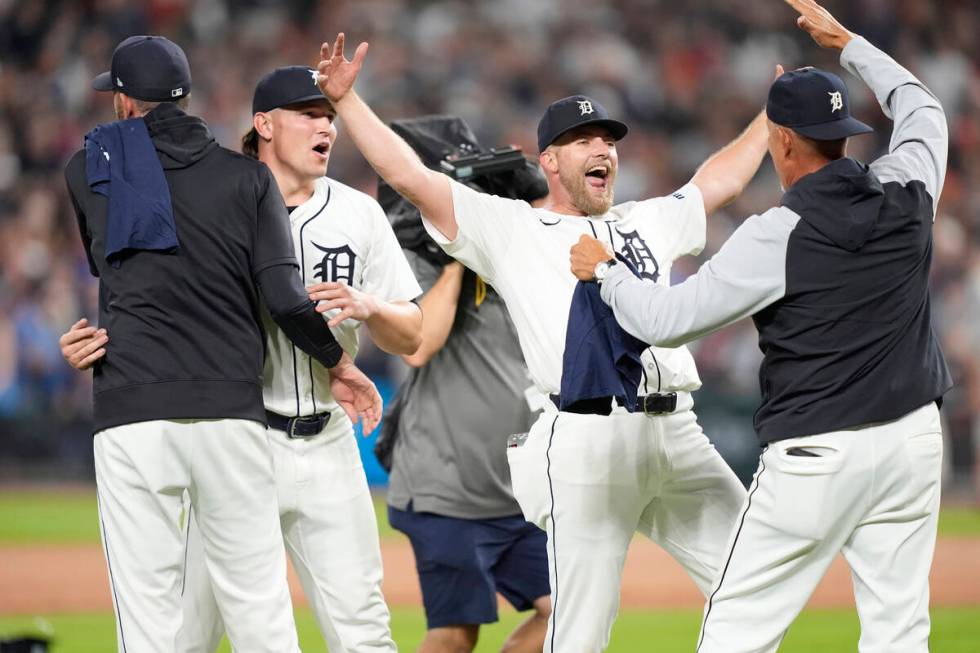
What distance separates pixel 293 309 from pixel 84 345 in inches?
27.5

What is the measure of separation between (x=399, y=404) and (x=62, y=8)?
1311 cm

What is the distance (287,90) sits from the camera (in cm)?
488

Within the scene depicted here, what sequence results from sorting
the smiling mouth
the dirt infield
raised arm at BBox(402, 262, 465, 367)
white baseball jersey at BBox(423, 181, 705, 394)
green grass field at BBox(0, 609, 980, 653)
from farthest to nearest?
the dirt infield
green grass field at BBox(0, 609, 980, 653)
raised arm at BBox(402, 262, 465, 367)
the smiling mouth
white baseball jersey at BBox(423, 181, 705, 394)

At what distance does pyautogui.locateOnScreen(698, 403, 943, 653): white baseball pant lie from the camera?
404cm

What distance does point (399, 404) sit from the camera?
6168mm

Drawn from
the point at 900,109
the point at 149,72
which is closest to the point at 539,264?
the point at 900,109

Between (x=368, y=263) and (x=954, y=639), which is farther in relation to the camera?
(x=954, y=639)

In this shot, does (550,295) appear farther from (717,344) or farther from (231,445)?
(717,344)

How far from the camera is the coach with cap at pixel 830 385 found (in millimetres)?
4047

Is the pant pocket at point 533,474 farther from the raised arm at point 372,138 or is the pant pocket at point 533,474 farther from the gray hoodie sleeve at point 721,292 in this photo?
the raised arm at point 372,138

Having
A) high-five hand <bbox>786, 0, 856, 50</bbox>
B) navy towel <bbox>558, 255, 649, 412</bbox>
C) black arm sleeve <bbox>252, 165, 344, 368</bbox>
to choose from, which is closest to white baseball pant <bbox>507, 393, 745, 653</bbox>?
navy towel <bbox>558, 255, 649, 412</bbox>

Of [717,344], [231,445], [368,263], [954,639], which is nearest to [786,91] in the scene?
[368,263]

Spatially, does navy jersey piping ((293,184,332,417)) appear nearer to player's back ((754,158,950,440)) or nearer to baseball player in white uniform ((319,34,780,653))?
baseball player in white uniform ((319,34,780,653))

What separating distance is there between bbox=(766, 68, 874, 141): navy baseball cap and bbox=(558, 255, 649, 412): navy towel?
2.82ft
